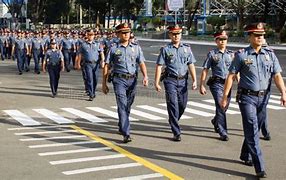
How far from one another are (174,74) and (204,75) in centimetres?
59

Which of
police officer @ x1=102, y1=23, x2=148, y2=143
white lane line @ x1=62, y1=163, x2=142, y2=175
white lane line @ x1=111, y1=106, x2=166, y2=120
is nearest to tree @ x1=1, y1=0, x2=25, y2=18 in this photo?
white lane line @ x1=111, y1=106, x2=166, y2=120

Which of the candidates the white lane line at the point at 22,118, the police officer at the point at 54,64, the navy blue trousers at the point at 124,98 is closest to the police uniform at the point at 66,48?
the police officer at the point at 54,64

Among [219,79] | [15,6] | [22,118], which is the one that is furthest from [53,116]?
[15,6]

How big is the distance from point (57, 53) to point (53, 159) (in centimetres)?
820

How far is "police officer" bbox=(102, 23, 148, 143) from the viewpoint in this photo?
8.85 meters

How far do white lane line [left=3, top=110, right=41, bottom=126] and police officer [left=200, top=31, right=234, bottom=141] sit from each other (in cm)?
379

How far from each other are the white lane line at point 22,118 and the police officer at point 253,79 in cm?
530

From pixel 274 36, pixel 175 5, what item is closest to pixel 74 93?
pixel 175 5

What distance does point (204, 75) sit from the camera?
9156mm

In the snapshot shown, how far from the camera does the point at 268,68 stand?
6832 millimetres

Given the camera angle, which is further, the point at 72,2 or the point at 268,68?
the point at 72,2

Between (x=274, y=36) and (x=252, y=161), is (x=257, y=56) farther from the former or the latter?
(x=274, y=36)

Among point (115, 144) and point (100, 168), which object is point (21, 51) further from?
point (100, 168)

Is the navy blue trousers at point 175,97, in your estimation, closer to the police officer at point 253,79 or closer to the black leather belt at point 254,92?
the police officer at point 253,79
